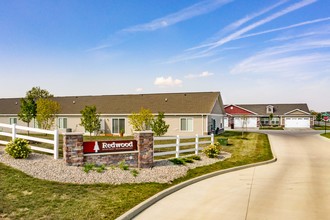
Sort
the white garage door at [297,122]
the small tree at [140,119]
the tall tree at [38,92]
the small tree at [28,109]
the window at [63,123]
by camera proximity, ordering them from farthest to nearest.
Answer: the white garage door at [297,122] → the tall tree at [38,92] → the window at [63,123] → the small tree at [28,109] → the small tree at [140,119]

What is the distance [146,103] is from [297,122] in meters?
40.2

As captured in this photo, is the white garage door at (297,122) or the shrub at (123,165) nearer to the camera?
the shrub at (123,165)

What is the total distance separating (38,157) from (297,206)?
37.8ft

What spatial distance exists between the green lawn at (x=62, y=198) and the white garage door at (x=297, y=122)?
57.8 m

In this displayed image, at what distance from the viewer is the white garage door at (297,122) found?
6103 centimetres

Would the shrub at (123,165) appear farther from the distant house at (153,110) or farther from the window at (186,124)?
the window at (186,124)

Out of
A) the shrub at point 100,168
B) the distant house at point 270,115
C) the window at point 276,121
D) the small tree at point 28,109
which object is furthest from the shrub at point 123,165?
the window at point 276,121

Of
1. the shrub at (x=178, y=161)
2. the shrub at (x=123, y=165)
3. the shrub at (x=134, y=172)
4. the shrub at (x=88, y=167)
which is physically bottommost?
the shrub at (x=178, y=161)

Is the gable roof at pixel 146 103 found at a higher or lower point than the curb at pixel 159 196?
higher

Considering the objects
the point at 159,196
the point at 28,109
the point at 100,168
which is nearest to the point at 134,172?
the point at 100,168

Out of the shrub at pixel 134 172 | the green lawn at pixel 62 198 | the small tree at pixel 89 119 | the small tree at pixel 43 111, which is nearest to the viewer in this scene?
the green lawn at pixel 62 198

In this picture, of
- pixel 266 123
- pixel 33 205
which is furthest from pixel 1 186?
pixel 266 123

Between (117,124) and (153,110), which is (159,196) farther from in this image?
(117,124)

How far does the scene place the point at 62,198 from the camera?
29.5ft
